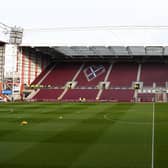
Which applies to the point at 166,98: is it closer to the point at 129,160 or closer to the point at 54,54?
the point at 54,54

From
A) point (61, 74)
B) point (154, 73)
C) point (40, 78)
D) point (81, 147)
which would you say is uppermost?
point (154, 73)

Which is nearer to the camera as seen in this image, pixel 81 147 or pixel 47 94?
pixel 81 147

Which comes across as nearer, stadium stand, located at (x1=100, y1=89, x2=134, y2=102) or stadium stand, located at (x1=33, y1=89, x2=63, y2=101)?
stadium stand, located at (x1=100, y1=89, x2=134, y2=102)

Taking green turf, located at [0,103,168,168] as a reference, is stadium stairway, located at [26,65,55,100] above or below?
above

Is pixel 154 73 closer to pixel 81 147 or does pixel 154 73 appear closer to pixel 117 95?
pixel 117 95

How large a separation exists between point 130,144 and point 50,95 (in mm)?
53791

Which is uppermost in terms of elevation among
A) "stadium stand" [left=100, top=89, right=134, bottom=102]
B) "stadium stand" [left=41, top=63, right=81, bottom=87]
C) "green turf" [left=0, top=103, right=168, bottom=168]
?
"stadium stand" [left=41, top=63, right=81, bottom=87]

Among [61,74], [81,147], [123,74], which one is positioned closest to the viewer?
[81,147]

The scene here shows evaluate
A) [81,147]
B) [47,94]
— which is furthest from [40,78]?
[81,147]

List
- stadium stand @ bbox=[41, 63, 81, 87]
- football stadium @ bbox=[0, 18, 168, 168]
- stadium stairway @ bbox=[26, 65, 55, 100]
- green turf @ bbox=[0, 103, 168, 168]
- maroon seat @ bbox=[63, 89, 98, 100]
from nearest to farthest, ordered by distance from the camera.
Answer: green turf @ bbox=[0, 103, 168, 168]
football stadium @ bbox=[0, 18, 168, 168]
maroon seat @ bbox=[63, 89, 98, 100]
stadium stairway @ bbox=[26, 65, 55, 100]
stadium stand @ bbox=[41, 63, 81, 87]

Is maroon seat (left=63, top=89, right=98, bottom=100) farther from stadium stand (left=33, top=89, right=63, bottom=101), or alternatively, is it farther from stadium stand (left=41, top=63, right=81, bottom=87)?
stadium stand (left=41, top=63, right=81, bottom=87)

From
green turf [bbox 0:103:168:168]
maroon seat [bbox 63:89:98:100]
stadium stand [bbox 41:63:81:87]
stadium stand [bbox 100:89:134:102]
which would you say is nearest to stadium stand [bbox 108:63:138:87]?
stadium stand [bbox 100:89:134:102]

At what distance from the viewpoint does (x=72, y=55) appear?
74.6 meters
